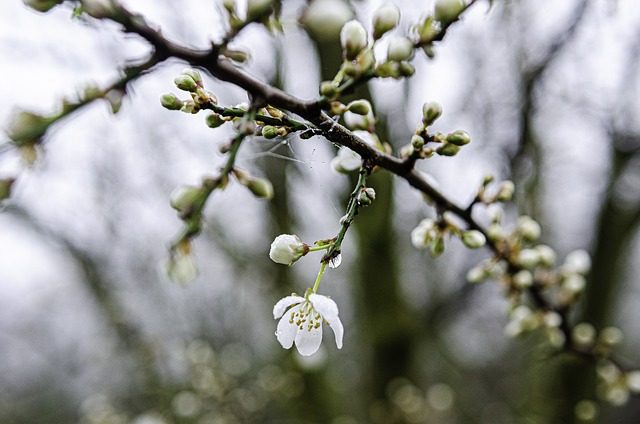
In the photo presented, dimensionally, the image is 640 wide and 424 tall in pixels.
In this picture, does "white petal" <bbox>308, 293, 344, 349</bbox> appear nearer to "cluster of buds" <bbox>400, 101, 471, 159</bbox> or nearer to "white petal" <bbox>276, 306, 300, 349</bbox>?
"white petal" <bbox>276, 306, 300, 349</bbox>

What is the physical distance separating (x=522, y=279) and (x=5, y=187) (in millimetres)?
1322

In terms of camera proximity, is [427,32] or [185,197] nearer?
[185,197]

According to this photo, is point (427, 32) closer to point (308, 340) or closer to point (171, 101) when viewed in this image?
point (171, 101)

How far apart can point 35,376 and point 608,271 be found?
1182cm

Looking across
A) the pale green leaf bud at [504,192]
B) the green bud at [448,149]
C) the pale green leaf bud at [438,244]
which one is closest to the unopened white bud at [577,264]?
the pale green leaf bud at [504,192]

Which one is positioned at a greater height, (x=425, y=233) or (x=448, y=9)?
(x=448, y=9)

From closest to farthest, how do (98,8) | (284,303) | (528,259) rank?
(98,8)
(284,303)
(528,259)

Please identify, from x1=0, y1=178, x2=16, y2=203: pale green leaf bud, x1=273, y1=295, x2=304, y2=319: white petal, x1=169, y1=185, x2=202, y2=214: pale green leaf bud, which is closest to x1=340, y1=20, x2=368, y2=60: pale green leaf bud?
x1=169, y1=185, x2=202, y2=214: pale green leaf bud

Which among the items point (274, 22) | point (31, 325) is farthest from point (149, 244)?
point (31, 325)

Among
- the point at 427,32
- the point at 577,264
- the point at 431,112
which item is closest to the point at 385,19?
the point at 427,32

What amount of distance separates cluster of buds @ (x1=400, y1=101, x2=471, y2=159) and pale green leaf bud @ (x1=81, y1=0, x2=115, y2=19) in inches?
22.2

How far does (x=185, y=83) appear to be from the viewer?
87cm

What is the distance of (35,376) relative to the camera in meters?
11.2

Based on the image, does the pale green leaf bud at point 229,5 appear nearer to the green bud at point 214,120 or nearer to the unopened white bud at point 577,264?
the green bud at point 214,120
